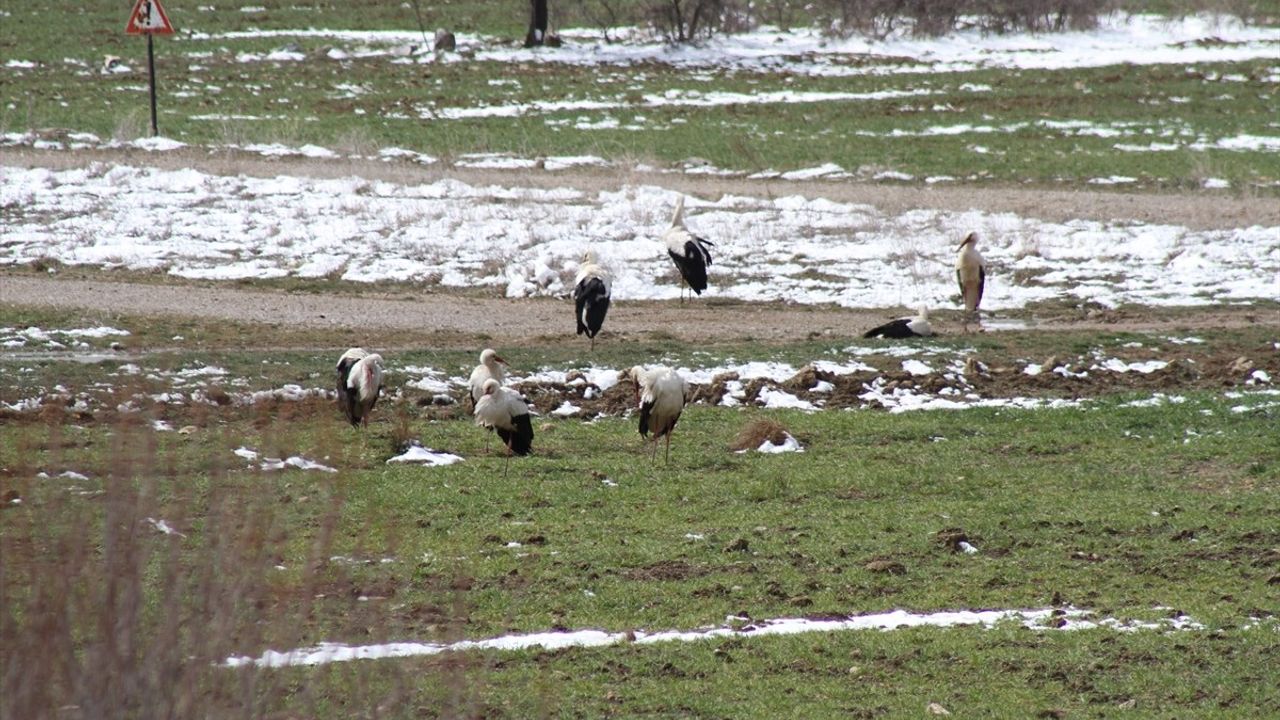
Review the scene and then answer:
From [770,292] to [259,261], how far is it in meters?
8.16

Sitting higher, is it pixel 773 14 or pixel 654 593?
pixel 773 14

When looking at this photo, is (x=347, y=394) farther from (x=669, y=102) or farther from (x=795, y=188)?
(x=669, y=102)

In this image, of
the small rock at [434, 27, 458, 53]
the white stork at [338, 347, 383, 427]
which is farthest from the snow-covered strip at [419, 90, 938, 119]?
the white stork at [338, 347, 383, 427]

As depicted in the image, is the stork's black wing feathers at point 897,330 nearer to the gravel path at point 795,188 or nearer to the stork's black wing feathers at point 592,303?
the stork's black wing feathers at point 592,303

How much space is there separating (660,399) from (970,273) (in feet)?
28.6

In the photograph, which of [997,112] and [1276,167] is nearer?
[1276,167]

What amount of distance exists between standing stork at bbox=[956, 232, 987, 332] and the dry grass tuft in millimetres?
6699

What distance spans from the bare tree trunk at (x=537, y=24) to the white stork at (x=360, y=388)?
44313 mm

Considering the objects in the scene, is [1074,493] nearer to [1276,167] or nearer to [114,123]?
[1276,167]

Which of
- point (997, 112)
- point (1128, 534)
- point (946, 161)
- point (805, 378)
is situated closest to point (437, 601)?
point (1128, 534)

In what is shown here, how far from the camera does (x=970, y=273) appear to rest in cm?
2086

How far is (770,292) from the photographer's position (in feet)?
76.1

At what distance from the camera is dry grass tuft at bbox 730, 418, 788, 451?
14526mm

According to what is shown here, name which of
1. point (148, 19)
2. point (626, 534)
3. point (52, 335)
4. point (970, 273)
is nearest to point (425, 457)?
point (626, 534)
